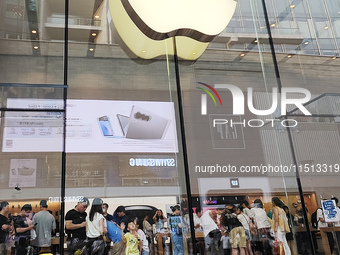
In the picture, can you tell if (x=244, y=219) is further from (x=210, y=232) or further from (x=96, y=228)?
(x=96, y=228)

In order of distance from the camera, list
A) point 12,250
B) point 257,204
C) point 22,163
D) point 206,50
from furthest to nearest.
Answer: point 206,50 → point 257,204 → point 22,163 → point 12,250

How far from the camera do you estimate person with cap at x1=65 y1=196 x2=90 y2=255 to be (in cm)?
464

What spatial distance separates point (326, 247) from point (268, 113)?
2.13m

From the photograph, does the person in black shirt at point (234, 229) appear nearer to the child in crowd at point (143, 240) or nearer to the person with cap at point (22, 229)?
the child in crowd at point (143, 240)

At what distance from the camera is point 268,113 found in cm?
559

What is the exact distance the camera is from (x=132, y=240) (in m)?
5.01

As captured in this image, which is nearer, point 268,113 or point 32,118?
point 32,118

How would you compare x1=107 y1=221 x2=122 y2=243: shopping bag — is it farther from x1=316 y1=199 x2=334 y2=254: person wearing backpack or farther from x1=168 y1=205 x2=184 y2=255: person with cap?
x1=316 y1=199 x2=334 y2=254: person wearing backpack

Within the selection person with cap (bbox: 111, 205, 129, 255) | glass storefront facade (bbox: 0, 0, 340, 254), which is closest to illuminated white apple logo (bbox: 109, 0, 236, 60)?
glass storefront facade (bbox: 0, 0, 340, 254)

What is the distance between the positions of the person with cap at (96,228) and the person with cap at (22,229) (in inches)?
30.2

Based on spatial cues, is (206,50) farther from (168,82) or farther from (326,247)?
(326,247)

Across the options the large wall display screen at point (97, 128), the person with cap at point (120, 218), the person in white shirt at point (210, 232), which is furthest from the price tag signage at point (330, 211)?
the person with cap at point (120, 218)

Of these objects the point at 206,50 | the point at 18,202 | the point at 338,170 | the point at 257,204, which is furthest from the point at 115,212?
the point at 338,170

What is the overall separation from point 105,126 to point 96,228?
1.47 meters
